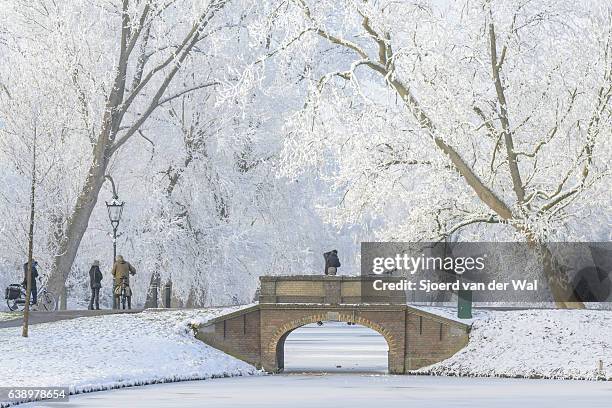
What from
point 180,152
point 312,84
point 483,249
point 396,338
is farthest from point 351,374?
point 180,152

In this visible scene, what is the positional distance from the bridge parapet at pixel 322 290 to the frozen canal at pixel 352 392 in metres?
2.12

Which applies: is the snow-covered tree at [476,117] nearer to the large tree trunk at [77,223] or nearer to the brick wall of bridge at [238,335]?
the brick wall of bridge at [238,335]

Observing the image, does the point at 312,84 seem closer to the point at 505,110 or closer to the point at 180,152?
the point at 505,110

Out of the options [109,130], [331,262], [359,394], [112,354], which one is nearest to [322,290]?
[331,262]

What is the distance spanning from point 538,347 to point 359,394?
7435mm

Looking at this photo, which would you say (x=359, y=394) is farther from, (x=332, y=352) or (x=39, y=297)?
(x=332, y=352)

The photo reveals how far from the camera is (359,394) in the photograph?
36.1 meters

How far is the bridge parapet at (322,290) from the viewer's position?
44.2 metres

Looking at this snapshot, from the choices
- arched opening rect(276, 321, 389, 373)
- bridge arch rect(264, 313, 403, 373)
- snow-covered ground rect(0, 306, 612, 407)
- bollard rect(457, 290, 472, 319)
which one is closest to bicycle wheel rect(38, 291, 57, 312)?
snow-covered ground rect(0, 306, 612, 407)

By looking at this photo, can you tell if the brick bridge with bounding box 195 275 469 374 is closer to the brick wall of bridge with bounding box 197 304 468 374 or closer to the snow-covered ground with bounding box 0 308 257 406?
the brick wall of bridge with bounding box 197 304 468 374

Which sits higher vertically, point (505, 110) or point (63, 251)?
point (505, 110)

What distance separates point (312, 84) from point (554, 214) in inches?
291

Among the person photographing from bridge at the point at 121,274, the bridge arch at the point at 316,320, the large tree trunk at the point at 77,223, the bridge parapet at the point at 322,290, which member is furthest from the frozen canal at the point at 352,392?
the large tree trunk at the point at 77,223

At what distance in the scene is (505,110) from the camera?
40.3 m
